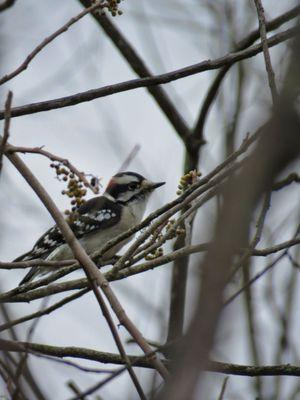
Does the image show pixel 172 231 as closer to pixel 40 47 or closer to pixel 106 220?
pixel 40 47

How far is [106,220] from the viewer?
7.75 m

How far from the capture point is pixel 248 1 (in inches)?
299

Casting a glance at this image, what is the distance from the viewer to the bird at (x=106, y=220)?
7.16 meters

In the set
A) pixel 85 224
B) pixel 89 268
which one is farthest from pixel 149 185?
pixel 89 268

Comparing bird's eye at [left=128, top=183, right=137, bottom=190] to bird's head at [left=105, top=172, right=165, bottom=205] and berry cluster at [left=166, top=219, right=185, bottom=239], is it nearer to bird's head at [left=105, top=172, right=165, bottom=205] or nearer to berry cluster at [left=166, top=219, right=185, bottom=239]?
bird's head at [left=105, top=172, right=165, bottom=205]

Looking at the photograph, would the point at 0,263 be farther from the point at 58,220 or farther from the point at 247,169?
the point at 247,169

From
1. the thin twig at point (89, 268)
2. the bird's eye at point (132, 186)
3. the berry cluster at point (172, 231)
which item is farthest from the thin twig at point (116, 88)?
the bird's eye at point (132, 186)

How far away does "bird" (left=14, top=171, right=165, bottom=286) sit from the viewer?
7.16 metres

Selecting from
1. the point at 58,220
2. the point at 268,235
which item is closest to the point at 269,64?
the point at 58,220

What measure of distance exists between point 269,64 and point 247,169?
1.94 meters

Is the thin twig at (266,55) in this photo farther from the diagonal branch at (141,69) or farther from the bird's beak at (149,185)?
the bird's beak at (149,185)

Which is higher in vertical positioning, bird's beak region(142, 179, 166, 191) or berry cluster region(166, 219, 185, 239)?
bird's beak region(142, 179, 166, 191)

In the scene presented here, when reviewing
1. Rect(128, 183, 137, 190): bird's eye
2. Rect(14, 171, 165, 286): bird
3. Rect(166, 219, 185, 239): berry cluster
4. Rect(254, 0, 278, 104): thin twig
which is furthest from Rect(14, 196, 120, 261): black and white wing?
Rect(254, 0, 278, 104): thin twig

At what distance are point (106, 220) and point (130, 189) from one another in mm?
589
